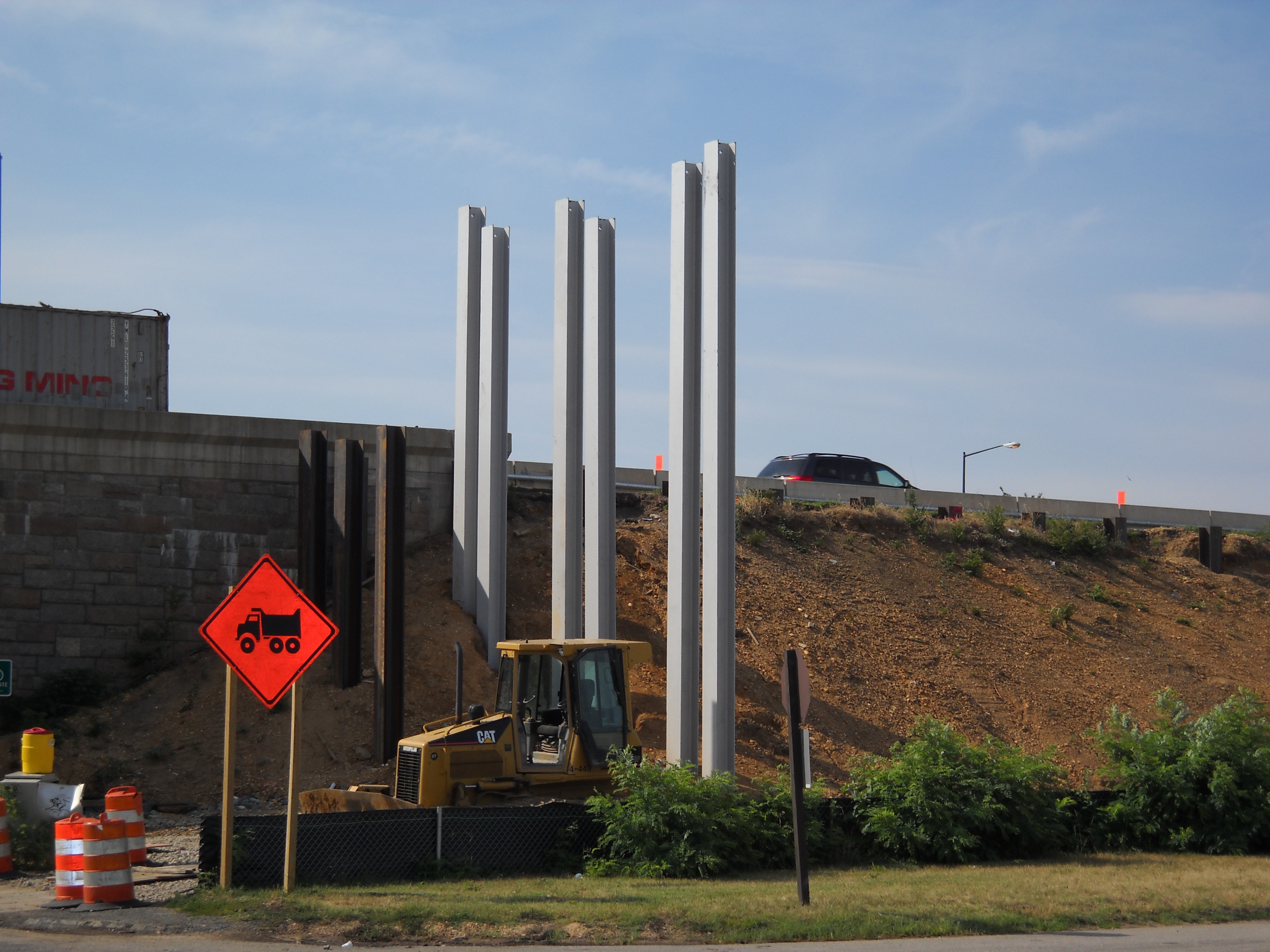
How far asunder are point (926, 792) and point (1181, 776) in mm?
3275

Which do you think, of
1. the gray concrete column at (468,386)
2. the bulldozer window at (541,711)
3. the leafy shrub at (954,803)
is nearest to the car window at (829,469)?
the gray concrete column at (468,386)

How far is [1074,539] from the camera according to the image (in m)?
28.2

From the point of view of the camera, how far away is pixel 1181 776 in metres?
14.0

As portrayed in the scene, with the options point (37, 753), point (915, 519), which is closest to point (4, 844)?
point (37, 753)

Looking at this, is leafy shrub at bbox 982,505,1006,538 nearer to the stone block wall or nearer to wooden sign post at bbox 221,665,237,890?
the stone block wall

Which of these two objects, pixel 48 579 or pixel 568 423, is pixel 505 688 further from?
pixel 48 579

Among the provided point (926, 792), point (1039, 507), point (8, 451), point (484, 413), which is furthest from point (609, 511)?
point (1039, 507)

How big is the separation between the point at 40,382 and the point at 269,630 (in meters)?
13.0

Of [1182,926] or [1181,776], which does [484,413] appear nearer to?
[1181,776]

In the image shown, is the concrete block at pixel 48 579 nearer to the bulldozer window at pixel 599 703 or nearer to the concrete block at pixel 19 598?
the concrete block at pixel 19 598

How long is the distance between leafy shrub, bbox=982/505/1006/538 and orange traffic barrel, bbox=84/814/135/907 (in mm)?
21742

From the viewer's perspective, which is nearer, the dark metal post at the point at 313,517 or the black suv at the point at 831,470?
the dark metal post at the point at 313,517

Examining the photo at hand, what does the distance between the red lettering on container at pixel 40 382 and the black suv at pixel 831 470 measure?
1690 cm

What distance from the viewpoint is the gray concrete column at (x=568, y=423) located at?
1859 centimetres
